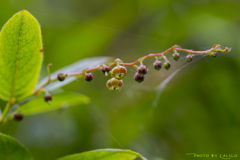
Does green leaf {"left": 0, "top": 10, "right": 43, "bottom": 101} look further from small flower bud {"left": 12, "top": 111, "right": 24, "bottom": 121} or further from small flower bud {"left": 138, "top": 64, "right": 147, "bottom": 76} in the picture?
small flower bud {"left": 138, "top": 64, "right": 147, "bottom": 76}

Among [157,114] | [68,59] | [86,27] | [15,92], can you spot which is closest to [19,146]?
[15,92]

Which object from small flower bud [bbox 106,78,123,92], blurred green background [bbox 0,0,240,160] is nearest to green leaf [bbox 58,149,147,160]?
small flower bud [bbox 106,78,123,92]

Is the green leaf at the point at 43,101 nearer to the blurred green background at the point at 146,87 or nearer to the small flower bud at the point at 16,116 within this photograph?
the small flower bud at the point at 16,116

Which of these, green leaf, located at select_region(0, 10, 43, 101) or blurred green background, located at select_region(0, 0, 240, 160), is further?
blurred green background, located at select_region(0, 0, 240, 160)

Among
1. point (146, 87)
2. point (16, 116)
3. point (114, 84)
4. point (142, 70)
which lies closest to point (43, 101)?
point (16, 116)

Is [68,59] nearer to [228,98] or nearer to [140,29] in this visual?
[140,29]

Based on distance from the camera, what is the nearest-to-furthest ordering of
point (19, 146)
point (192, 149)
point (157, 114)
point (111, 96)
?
1. point (19, 146)
2. point (192, 149)
3. point (157, 114)
4. point (111, 96)
